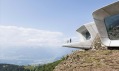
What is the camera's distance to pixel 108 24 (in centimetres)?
2127

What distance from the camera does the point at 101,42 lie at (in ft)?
70.9

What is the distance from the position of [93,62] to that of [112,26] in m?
5.25

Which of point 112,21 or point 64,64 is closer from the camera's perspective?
point 64,64

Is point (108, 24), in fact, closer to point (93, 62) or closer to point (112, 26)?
point (112, 26)

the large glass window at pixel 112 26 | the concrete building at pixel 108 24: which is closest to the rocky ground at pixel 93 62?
the concrete building at pixel 108 24

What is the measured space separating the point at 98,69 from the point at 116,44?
5432mm

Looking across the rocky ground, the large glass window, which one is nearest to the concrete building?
the large glass window

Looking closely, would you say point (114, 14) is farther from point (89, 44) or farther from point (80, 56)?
point (89, 44)

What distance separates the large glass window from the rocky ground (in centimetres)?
280

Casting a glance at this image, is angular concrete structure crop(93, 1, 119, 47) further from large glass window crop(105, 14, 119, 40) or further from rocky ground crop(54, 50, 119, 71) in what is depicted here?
rocky ground crop(54, 50, 119, 71)

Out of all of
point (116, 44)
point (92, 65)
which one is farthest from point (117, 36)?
Result: point (92, 65)

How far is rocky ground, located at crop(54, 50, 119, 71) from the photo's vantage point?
51.3ft

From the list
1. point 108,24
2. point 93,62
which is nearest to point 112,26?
point 108,24

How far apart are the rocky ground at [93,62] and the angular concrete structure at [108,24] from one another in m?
2.60
